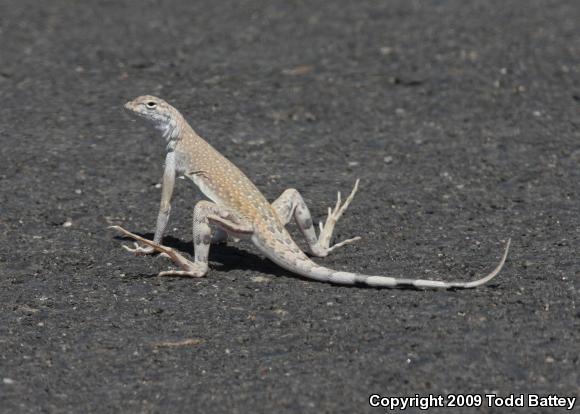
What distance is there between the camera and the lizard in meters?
6.48

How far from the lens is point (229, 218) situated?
6664 millimetres

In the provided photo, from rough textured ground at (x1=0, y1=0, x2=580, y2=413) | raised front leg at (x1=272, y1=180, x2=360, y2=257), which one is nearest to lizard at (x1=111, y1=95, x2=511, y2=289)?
raised front leg at (x1=272, y1=180, x2=360, y2=257)

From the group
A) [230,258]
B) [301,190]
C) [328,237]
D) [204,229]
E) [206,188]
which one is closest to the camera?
[204,229]

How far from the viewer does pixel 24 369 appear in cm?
554

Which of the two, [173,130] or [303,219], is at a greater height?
[173,130]

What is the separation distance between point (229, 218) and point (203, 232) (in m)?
0.19

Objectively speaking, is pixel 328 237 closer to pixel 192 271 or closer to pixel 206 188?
pixel 206 188

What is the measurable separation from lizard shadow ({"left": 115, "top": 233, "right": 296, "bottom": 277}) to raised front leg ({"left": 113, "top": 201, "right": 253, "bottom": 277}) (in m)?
0.24

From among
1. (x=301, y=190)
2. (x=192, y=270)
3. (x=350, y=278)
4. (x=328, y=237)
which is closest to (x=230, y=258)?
(x=192, y=270)

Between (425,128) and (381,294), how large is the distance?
3.82m

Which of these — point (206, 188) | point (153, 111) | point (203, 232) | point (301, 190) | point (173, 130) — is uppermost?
point (153, 111)

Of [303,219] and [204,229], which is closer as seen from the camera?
[204,229]

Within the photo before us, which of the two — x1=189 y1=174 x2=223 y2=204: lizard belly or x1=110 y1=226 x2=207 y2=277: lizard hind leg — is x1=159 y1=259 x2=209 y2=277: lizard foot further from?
x1=189 y1=174 x2=223 y2=204: lizard belly

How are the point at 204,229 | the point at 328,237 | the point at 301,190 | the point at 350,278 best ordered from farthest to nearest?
the point at 301,190 → the point at 328,237 → the point at 204,229 → the point at 350,278
